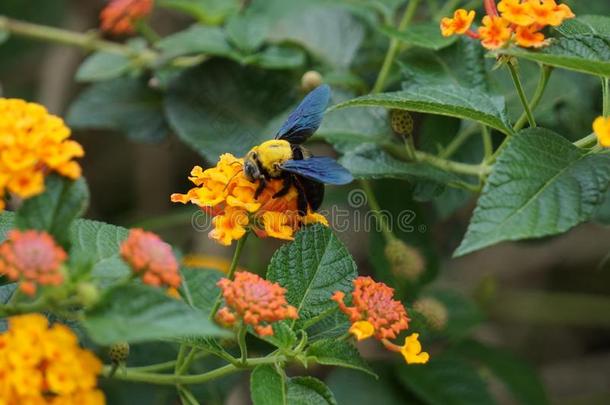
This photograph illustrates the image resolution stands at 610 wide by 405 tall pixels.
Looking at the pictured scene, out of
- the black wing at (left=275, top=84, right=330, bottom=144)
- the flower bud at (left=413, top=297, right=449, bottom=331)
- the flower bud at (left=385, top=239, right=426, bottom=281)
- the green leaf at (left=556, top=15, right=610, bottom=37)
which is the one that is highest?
the green leaf at (left=556, top=15, right=610, bottom=37)

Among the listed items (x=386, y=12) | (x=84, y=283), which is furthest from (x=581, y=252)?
(x=84, y=283)

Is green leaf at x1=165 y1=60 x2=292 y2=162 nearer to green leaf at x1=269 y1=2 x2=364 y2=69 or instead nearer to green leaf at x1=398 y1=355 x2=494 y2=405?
green leaf at x1=269 y1=2 x2=364 y2=69

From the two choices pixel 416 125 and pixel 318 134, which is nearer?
pixel 318 134

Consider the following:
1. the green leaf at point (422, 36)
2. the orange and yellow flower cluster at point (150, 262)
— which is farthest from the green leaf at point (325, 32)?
the orange and yellow flower cluster at point (150, 262)

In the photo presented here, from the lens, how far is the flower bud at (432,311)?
5.08 ft

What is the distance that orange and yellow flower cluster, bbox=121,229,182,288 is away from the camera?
95 cm

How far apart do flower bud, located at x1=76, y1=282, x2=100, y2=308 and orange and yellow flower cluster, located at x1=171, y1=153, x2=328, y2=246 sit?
221 millimetres

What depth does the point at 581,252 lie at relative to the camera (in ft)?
8.76

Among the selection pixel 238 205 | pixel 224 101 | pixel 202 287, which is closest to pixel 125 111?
pixel 224 101

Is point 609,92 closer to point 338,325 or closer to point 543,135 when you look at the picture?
point 543,135

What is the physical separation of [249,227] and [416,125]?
1240 mm

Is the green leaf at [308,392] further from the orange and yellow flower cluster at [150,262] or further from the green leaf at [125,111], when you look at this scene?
the green leaf at [125,111]

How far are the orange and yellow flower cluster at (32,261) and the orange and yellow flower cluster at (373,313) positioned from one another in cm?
34

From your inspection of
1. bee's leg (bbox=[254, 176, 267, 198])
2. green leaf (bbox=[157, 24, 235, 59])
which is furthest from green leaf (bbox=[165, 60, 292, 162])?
bee's leg (bbox=[254, 176, 267, 198])
